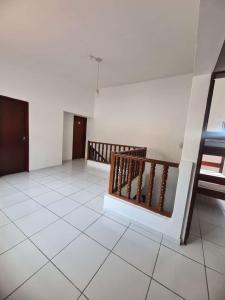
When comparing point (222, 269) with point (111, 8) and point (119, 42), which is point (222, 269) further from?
point (119, 42)

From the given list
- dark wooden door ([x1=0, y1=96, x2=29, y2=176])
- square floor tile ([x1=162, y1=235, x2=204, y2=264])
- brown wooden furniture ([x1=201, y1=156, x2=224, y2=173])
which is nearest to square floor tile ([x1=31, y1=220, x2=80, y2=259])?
square floor tile ([x1=162, y1=235, x2=204, y2=264])

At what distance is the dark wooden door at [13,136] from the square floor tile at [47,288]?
3280 millimetres

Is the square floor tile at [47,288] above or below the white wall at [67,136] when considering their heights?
below

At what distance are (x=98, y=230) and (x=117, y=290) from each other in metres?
0.72

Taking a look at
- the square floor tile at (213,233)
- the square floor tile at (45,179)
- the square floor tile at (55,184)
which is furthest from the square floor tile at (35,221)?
the square floor tile at (213,233)

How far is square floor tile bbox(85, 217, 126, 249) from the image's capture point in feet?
5.37

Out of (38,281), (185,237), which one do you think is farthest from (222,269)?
(38,281)

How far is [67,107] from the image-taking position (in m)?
4.73

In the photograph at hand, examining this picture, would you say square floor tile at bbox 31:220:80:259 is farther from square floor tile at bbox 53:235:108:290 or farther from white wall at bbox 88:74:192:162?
white wall at bbox 88:74:192:162

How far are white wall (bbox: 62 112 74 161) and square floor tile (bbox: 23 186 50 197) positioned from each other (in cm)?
264

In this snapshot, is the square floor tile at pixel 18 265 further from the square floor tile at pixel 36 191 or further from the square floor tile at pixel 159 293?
the square floor tile at pixel 36 191

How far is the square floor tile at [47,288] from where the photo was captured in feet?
3.46

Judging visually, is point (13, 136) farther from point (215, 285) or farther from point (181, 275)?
point (215, 285)

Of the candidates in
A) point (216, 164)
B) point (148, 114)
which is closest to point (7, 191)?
point (148, 114)
